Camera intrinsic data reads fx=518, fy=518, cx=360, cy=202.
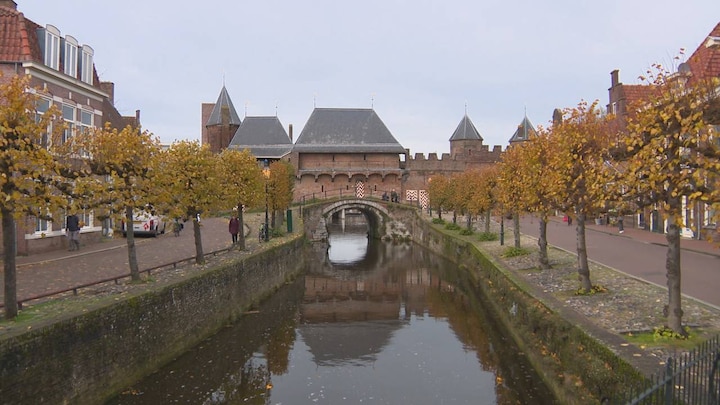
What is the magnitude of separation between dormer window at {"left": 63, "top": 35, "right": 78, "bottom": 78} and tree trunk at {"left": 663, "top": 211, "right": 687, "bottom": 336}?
1937 centimetres

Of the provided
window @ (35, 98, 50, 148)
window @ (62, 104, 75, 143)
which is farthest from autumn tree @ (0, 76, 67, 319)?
window @ (62, 104, 75, 143)

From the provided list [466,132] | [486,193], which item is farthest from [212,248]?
[466,132]

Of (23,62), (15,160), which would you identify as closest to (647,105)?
(15,160)

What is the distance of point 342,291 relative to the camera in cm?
2222

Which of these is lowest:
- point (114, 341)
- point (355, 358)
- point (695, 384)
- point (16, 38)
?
point (355, 358)

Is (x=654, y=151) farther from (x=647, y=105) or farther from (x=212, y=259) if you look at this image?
(x=212, y=259)

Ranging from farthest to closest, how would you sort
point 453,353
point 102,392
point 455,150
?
point 455,150 → point 453,353 → point 102,392

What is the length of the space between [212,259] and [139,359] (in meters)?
7.13

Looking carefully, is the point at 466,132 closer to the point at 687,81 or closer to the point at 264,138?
the point at 264,138

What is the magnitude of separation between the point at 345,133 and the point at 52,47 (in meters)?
31.2

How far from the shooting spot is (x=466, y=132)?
55.0 metres

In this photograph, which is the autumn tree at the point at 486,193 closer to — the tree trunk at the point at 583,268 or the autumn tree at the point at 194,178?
the tree trunk at the point at 583,268

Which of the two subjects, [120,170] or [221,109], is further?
[221,109]

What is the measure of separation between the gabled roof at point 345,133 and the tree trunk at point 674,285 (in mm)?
38226
